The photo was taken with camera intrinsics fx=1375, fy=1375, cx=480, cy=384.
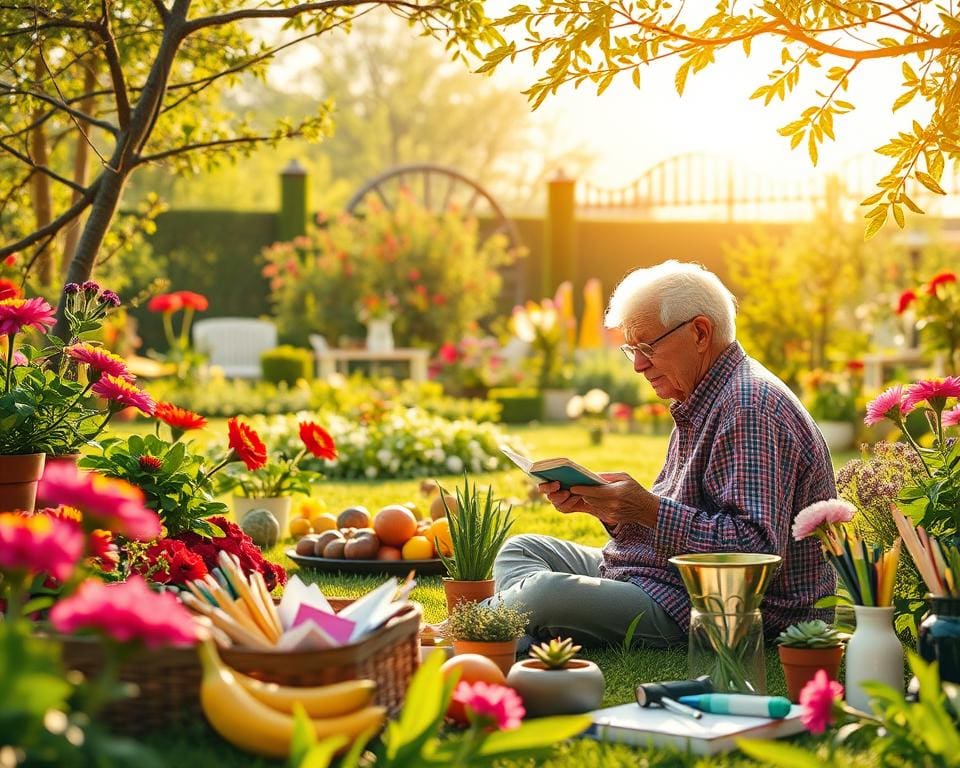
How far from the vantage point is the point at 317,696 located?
7.41ft

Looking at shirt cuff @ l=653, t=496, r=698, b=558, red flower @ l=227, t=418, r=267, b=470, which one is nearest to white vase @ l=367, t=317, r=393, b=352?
red flower @ l=227, t=418, r=267, b=470

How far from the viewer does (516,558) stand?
3787 mm

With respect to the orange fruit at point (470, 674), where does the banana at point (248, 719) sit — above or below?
above

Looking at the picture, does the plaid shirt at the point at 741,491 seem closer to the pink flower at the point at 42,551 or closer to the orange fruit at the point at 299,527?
the pink flower at the point at 42,551

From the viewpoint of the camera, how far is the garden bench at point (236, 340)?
1503 cm

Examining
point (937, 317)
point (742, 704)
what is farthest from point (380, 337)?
point (742, 704)

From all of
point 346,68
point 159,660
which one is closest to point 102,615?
point 159,660

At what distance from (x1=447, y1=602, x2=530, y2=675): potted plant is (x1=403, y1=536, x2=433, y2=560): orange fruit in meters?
1.63

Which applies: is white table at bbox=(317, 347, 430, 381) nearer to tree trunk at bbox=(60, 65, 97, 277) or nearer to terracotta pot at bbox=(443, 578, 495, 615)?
tree trunk at bbox=(60, 65, 97, 277)

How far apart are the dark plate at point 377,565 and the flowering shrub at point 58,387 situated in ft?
4.07

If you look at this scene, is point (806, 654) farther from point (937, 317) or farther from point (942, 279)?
point (937, 317)

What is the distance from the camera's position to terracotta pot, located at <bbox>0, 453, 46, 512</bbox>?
3254 mm

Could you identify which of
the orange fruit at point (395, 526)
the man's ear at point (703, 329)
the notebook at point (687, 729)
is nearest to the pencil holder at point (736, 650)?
the notebook at point (687, 729)

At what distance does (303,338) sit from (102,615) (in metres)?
13.5
